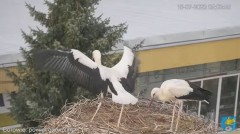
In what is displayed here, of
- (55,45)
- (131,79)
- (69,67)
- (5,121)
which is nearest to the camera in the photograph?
(69,67)

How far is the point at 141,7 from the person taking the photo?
1112 centimetres

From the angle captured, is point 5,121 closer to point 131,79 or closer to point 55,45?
point 55,45

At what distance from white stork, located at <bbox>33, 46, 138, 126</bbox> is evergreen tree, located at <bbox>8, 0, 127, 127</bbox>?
616 mm

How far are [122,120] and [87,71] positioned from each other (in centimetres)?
83

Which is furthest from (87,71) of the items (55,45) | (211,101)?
(211,101)

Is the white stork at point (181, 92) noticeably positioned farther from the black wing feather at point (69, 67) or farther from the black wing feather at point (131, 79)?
the black wing feather at point (69, 67)

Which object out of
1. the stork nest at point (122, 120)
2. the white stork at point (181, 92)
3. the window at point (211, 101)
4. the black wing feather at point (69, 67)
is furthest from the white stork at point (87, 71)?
the window at point (211, 101)

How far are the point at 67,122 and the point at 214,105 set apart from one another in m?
6.02

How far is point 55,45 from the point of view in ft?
18.2

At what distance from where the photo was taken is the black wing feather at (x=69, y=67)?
488 cm

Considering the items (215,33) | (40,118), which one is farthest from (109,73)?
(215,33)

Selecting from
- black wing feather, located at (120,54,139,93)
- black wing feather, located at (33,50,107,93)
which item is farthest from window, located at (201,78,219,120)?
black wing feather, located at (33,50,107,93)

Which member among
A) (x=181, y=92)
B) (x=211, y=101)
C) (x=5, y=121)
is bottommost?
(x=5, y=121)

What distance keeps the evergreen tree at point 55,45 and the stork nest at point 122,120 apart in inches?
9.6
